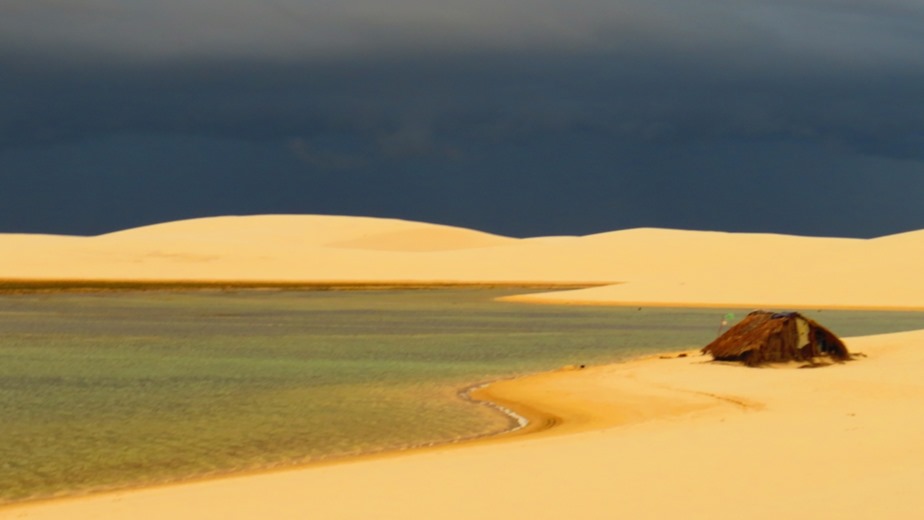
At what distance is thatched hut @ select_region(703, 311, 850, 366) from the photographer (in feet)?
83.0

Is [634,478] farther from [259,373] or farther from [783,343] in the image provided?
[259,373]

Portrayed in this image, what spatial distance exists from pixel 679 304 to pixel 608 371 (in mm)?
34317

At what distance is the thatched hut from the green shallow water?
3.80m

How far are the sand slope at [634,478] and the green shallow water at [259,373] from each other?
1823 mm

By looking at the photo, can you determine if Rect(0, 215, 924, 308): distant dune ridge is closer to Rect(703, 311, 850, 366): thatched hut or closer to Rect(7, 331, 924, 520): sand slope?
Rect(703, 311, 850, 366): thatched hut

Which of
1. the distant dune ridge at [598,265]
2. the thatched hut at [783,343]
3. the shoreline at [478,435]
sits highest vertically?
the distant dune ridge at [598,265]

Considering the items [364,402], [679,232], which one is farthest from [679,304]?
[679,232]

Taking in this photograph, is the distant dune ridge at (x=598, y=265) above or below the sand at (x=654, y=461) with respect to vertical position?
→ above

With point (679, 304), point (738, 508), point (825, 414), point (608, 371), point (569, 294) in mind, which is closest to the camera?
point (738, 508)

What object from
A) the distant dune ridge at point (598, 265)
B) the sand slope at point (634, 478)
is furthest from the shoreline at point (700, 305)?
the sand slope at point (634, 478)

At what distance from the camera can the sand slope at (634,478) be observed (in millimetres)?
10375

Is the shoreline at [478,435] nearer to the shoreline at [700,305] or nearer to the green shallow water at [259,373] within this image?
the green shallow water at [259,373]

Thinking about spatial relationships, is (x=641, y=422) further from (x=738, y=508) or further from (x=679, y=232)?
(x=679, y=232)

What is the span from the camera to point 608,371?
25094 millimetres
